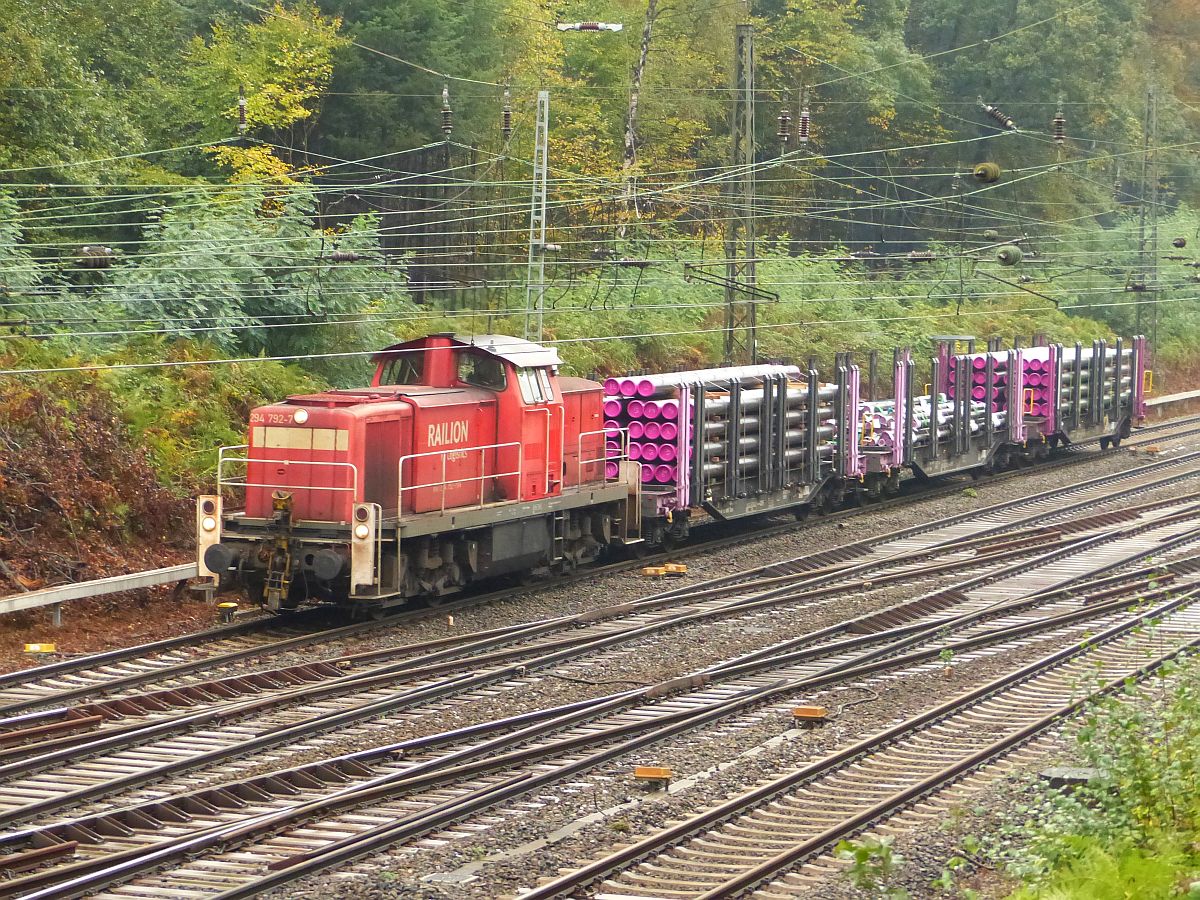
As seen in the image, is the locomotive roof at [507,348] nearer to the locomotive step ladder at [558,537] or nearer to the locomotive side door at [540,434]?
the locomotive side door at [540,434]

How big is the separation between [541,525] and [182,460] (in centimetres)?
579

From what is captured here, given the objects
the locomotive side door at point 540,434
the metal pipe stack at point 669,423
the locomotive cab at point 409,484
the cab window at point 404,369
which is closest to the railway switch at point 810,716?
the locomotive cab at point 409,484

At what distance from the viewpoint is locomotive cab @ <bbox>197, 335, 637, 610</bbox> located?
16.3 meters

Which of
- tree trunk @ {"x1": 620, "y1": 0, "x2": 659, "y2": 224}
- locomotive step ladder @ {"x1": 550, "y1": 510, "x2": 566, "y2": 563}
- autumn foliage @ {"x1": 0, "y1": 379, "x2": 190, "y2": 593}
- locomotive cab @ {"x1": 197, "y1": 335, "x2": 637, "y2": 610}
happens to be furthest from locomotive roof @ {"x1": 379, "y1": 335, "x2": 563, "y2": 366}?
tree trunk @ {"x1": 620, "y1": 0, "x2": 659, "y2": 224}

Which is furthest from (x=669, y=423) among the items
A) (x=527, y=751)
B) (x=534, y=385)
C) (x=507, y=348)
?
(x=527, y=751)

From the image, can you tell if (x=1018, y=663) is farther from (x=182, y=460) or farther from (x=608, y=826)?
(x=182, y=460)

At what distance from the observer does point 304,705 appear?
1349cm

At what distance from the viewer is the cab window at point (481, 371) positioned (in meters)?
18.6

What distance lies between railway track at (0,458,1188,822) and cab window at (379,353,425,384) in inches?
146

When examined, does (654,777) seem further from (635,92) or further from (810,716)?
(635,92)

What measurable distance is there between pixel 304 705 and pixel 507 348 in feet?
21.3

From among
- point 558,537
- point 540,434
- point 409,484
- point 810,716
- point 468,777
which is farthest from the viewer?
point 558,537

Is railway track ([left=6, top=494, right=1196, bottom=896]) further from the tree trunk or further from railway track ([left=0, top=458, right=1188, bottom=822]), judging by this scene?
the tree trunk

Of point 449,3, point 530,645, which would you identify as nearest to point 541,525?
point 530,645
